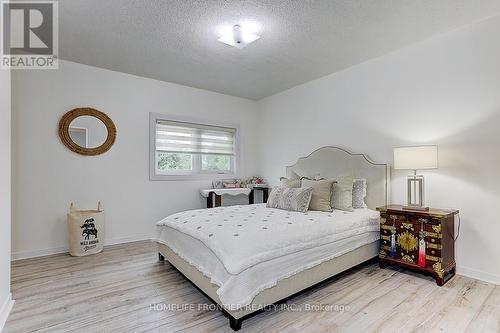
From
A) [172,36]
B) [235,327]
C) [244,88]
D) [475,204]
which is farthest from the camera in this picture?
[244,88]

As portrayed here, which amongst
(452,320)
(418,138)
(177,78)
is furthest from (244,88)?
(452,320)

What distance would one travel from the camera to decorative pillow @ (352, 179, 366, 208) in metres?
3.31

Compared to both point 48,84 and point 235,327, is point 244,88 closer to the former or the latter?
point 48,84

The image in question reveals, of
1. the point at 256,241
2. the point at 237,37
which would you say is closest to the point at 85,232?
the point at 256,241

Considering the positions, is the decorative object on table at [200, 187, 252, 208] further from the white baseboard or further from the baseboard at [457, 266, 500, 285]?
the baseboard at [457, 266, 500, 285]

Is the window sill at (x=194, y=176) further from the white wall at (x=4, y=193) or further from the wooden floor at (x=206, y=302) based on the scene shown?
the white wall at (x=4, y=193)

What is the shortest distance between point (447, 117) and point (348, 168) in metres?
1.24

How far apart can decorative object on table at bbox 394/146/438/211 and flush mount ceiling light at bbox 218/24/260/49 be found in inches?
76.4

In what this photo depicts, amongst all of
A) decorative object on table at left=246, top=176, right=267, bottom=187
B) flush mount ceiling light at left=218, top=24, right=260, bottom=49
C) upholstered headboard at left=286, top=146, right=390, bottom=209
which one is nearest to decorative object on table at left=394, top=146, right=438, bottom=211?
upholstered headboard at left=286, top=146, right=390, bottom=209

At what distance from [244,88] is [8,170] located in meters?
3.41

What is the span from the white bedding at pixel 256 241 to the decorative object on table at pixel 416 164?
440 mm

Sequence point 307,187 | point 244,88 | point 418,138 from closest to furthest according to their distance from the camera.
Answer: point 418,138 < point 307,187 < point 244,88

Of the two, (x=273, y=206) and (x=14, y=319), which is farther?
(x=273, y=206)

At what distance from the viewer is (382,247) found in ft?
9.32
